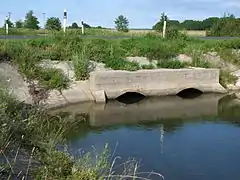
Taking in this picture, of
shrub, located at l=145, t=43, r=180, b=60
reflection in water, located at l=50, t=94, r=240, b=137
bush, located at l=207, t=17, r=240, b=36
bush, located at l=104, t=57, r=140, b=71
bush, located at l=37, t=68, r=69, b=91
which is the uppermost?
bush, located at l=207, t=17, r=240, b=36

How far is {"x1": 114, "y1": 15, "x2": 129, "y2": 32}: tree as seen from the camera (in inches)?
1567

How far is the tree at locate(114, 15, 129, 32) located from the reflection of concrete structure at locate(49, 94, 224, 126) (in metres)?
21.7

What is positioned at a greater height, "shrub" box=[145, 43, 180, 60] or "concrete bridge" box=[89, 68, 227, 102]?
"shrub" box=[145, 43, 180, 60]

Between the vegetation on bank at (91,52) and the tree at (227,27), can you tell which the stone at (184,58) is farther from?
the tree at (227,27)

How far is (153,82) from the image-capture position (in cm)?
1902

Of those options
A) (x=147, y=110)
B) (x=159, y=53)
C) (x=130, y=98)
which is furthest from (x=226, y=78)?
(x=147, y=110)

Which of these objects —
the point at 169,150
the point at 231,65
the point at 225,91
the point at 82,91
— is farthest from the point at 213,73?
the point at 169,150

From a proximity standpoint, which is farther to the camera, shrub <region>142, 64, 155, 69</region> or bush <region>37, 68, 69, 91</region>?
shrub <region>142, 64, 155, 69</region>

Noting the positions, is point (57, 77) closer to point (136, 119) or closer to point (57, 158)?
point (136, 119)

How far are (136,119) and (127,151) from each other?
4.55 metres

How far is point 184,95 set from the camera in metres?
19.9

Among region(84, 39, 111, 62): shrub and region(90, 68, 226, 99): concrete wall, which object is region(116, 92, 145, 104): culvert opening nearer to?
region(90, 68, 226, 99): concrete wall

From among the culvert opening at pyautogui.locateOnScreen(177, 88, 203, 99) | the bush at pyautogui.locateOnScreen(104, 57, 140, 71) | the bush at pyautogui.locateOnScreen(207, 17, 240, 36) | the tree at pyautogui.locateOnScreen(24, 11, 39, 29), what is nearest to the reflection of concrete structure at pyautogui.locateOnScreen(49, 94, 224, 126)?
the culvert opening at pyautogui.locateOnScreen(177, 88, 203, 99)

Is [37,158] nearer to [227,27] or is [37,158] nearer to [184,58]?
[184,58]
